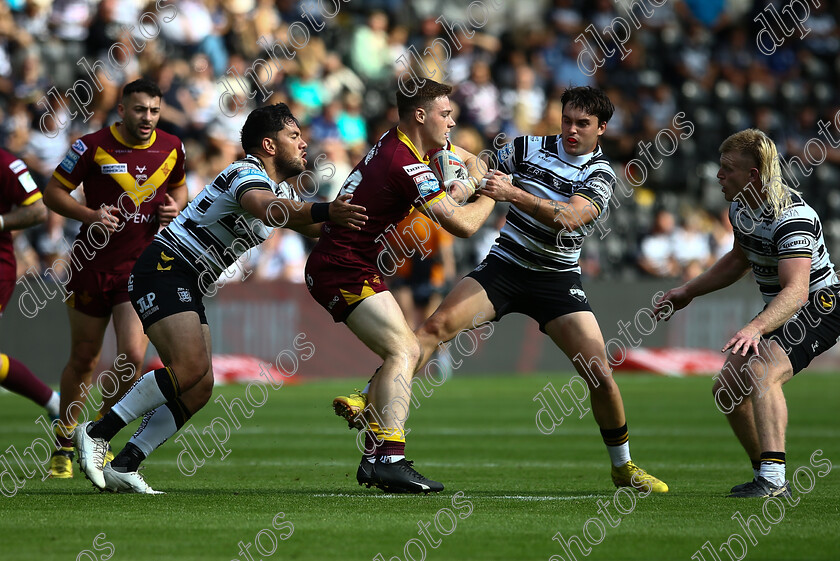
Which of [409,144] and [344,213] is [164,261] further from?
[409,144]

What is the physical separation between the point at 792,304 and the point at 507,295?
6.51ft

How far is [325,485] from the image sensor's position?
7.97 m

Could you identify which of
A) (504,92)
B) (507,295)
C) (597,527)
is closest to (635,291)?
(504,92)

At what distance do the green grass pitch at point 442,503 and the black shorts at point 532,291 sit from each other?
1.21 metres

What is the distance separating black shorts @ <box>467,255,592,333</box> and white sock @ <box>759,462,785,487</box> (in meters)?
1.62

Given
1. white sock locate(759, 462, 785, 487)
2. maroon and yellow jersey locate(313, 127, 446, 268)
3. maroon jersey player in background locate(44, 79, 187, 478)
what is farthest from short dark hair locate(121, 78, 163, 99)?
white sock locate(759, 462, 785, 487)

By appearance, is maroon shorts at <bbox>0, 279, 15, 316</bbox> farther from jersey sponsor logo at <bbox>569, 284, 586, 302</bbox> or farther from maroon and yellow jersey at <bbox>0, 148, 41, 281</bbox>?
jersey sponsor logo at <bbox>569, 284, 586, 302</bbox>

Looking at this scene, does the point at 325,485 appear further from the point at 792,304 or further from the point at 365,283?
the point at 792,304

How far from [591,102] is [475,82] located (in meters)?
14.1

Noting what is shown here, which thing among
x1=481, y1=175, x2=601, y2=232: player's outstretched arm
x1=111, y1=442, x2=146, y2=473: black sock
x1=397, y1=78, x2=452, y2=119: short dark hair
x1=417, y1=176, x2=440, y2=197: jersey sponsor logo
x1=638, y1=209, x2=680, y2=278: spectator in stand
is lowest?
A: x1=638, y1=209, x2=680, y2=278: spectator in stand

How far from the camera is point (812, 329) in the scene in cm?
757

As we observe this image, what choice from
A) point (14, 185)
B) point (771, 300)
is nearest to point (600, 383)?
point (771, 300)

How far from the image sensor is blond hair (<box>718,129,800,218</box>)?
733 cm

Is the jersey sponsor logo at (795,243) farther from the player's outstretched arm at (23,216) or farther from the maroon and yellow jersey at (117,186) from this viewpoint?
the player's outstretched arm at (23,216)
